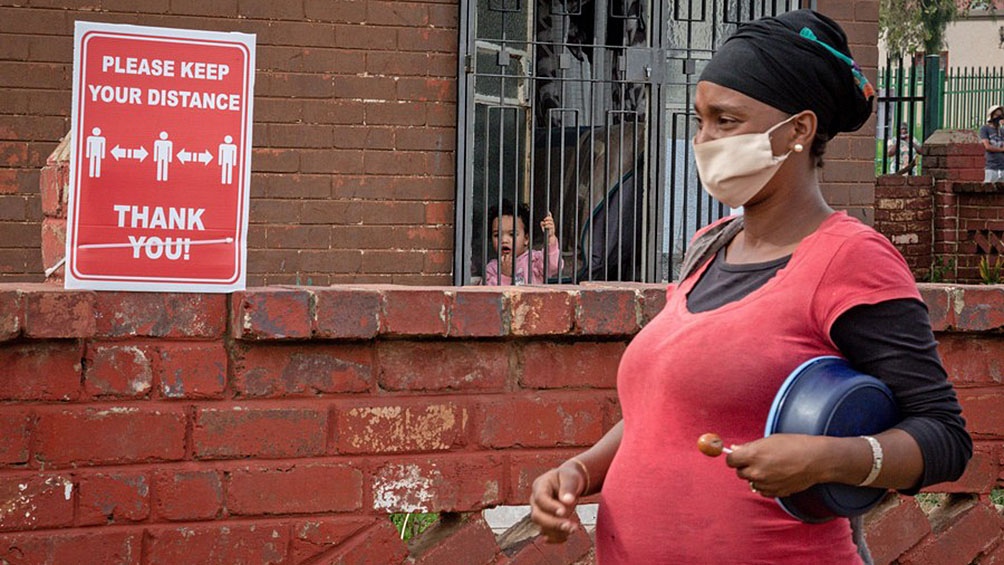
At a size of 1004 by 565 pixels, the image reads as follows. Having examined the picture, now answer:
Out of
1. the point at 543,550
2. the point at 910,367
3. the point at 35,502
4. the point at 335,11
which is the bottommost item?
the point at 543,550

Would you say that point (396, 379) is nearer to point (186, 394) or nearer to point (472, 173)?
point (186, 394)

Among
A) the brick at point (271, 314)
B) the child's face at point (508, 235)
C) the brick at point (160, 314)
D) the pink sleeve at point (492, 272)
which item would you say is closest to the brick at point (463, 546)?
the brick at point (271, 314)

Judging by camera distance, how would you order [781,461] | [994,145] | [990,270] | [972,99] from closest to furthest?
1. [781,461]
2. [990,270]
3. [994,145]
4. [972,99]

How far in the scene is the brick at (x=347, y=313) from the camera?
3.34m

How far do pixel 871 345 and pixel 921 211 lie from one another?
13506 millimetres

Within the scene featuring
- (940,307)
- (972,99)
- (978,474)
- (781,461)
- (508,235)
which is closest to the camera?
(781,461)

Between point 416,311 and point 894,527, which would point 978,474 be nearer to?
point 894,527

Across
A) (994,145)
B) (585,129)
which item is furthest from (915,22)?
(585,129)

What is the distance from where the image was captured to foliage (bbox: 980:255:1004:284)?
14297mm

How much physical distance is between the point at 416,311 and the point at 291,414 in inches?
14.3

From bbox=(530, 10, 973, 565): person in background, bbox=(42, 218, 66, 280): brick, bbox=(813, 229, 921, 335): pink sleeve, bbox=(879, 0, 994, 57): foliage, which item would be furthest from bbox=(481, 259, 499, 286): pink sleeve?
bbox=(879, 0, 994, 57): foliage

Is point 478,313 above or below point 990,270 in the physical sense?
below

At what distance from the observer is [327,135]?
7012 mm

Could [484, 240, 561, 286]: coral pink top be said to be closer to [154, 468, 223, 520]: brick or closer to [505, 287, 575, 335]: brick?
[505, 287, 575, 335]: brick
